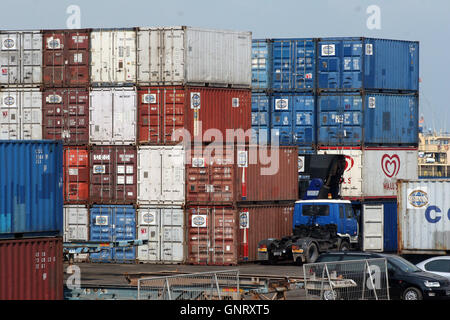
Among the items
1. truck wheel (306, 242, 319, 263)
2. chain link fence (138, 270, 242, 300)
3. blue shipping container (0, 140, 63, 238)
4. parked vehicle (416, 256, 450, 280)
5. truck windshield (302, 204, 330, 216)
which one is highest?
blue shipping container (0, 140, 63, 238)

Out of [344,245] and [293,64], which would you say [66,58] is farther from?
[344,245]

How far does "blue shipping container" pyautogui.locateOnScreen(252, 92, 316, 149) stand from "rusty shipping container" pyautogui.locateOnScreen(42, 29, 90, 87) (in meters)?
12.4

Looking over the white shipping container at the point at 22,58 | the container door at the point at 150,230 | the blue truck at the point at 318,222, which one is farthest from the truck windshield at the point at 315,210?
the white shipping container at the point at 22,58

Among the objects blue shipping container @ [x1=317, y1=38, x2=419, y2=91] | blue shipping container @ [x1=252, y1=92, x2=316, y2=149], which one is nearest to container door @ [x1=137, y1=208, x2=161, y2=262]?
blue shipping container @ [x1=252, y1=92, x2=316, y2=149]

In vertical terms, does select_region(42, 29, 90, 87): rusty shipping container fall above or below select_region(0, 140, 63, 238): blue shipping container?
above

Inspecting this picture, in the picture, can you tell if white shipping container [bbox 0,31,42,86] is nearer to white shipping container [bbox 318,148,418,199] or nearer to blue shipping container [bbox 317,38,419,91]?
blue shipping container [bbox 317,38,419,91]

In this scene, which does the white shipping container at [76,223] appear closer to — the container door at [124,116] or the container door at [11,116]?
the container door at [124,116]

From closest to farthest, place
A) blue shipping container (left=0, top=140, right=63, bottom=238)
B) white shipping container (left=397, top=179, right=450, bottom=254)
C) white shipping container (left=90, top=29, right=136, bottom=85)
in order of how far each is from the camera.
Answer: blue shipping container (left=0, top=140, right=63, bottom=238) < white shipping container (left=397, top=179, right=450, bottom=254) < white shipping container (left=90, top=29, right=136, bottom=85)

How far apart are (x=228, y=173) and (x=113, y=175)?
5223 mm

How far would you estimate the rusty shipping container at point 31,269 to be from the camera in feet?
68.1

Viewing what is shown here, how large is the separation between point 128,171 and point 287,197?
7290 millimetres

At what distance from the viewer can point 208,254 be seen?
36.9 m

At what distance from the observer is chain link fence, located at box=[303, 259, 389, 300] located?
20.4 metres
